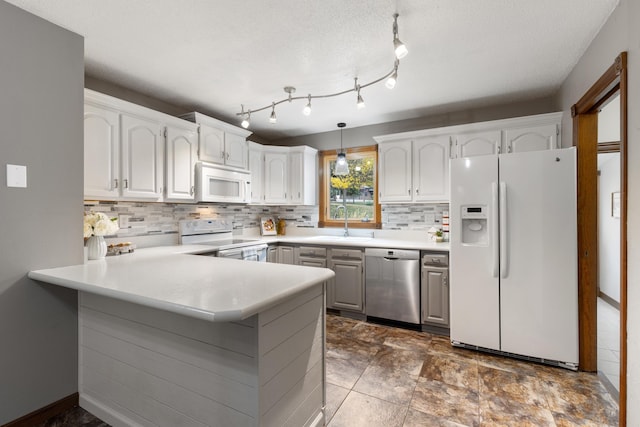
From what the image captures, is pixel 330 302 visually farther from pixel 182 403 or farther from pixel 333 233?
pixel 182 403

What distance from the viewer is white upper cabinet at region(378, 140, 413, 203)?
11.8ft

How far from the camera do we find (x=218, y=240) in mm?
3848

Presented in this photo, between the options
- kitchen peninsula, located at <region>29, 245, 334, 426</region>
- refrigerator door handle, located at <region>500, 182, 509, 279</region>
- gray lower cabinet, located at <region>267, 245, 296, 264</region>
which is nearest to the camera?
kitchen peninsula, located at <region>29, 245, 334, 426</region>

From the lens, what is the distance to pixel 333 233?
4.40 meters

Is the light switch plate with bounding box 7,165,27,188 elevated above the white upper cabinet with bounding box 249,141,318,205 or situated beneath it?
situated beneath

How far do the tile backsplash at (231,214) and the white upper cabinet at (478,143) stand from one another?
27.1 inches

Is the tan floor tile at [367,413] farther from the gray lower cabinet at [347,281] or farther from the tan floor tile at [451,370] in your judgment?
the gray lower cabinet at [347,281]

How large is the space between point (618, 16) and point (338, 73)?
175 cm

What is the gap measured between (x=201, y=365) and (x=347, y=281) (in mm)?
2280

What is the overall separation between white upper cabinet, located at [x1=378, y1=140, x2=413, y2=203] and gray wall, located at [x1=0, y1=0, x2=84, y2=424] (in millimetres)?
2900

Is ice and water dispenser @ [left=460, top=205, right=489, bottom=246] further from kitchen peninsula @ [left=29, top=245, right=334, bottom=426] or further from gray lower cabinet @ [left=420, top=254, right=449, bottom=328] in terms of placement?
kitchen peninsula @ [left=29, top=245, right=334, bottom=426]

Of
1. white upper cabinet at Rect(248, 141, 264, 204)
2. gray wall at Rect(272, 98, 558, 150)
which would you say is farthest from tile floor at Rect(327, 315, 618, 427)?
gray wall at Rect(272, 98, 558, 150)

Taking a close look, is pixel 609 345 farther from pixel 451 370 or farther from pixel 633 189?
pixel 633 189

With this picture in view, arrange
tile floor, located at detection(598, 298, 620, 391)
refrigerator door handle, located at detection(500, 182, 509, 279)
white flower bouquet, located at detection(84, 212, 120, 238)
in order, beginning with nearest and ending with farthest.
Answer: white flower bouquet, located at detection(84, 212, 120, 238) → tile floor, located at detection(598, 298, 620, 391) → refrigerator door handle, located at detection(500, 182, 509, 279)
